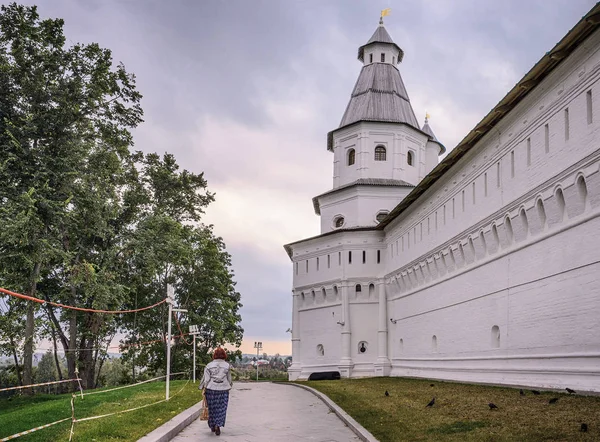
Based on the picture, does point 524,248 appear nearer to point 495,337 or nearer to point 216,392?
point 495,337

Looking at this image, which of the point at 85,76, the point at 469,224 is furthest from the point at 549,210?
the point at 85,76

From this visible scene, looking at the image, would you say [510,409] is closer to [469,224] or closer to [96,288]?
[469,224]

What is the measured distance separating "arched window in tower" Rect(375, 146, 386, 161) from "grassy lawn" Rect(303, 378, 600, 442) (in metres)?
30.3

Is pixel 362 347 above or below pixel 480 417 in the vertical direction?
above

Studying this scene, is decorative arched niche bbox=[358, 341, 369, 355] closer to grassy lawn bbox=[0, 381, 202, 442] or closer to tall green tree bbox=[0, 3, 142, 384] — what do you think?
tall green tree bbox=[0, 3, 142, 384]

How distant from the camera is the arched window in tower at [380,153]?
158 feet

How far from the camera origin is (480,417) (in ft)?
43.9

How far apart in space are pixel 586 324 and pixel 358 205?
2981cm

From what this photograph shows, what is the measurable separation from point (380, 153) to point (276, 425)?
1410 inches

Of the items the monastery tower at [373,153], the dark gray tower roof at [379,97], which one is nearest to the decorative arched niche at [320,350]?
the monastery tower at [373,153]

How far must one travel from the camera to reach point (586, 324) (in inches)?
680

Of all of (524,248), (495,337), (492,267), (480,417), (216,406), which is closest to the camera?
(216,406)

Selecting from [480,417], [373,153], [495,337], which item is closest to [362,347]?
[373,153]

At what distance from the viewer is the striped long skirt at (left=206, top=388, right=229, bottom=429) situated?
1266 cm
